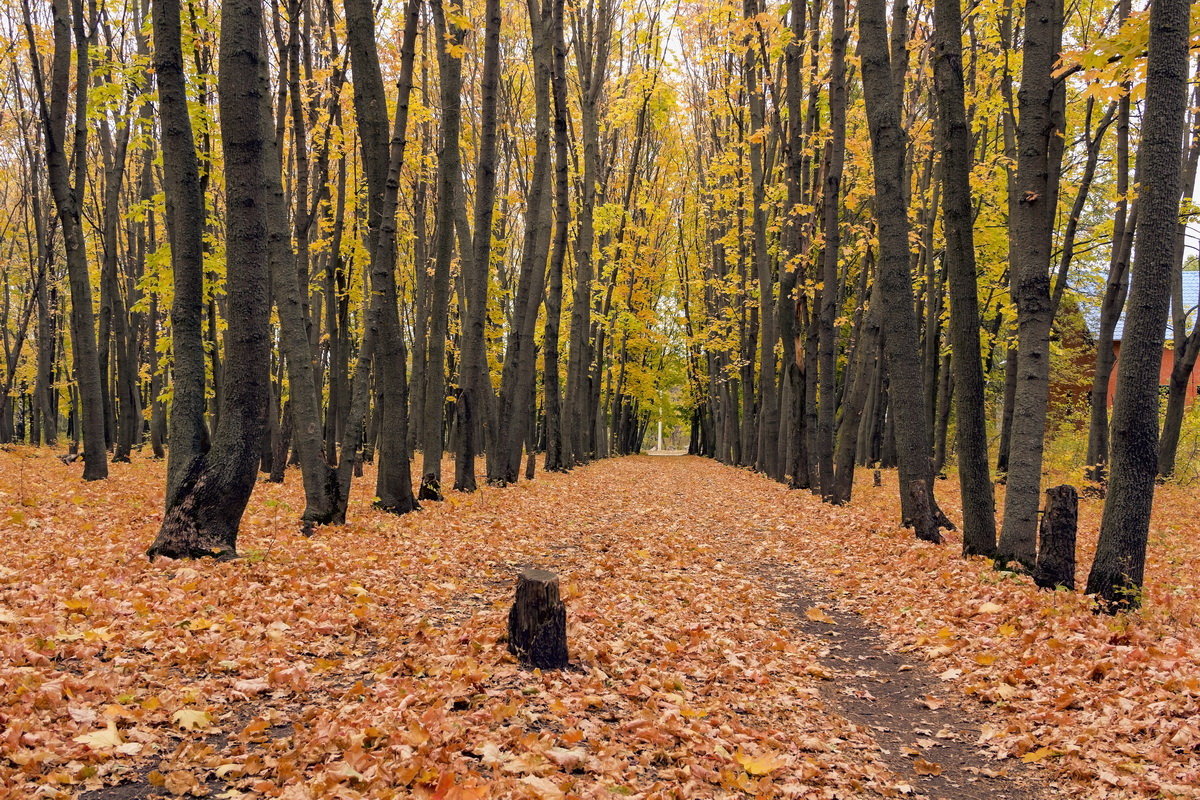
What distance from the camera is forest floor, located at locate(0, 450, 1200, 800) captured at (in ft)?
11.9

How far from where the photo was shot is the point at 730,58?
81.5 ft

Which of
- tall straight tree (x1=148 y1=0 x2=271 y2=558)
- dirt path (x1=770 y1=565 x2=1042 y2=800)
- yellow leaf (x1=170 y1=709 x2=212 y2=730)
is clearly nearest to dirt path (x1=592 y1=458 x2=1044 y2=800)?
dirt path (x1=770 y1=565 x2=1042 y2=800)

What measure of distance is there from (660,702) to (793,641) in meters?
2.10

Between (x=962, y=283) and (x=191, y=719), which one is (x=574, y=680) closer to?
(x=191, y=719)

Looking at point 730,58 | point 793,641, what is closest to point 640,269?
point 730,58

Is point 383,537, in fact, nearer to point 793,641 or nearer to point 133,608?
point 133,608

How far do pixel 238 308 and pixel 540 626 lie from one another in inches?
177

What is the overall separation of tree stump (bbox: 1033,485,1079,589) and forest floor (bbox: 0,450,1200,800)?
283mm

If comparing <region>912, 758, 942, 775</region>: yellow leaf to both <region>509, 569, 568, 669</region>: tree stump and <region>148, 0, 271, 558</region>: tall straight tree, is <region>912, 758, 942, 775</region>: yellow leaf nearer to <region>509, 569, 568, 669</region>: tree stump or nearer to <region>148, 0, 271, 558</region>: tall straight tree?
<region>509, 569, 568, 669</region>: tree stump

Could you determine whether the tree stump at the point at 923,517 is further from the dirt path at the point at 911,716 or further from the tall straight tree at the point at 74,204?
the tall straight tree at the point at 74,204

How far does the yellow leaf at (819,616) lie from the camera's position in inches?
281

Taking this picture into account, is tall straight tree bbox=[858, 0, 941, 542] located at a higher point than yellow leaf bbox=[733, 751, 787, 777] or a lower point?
higher

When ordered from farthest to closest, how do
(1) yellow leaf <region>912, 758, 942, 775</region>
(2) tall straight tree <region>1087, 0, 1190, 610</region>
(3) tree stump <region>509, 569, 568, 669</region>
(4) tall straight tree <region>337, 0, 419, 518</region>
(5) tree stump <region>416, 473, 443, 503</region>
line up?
(5) tree stump <region>416, 473, 443, 503</region> → (4) tall straight tree <region>337, 0, 419, 518</region> → (2) tall straight tree <region>1087, 0, 1190, 610</region> → (3) tree stump <region>509, 569, 568, 669</region> → (1) yellow leaf <region>912, 758, 942, 775</region>

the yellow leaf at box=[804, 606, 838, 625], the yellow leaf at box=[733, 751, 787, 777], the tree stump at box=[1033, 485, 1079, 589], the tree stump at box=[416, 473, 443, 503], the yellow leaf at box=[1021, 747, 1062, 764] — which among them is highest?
the tree stump at box=[1033, 485, 1079, 589]
